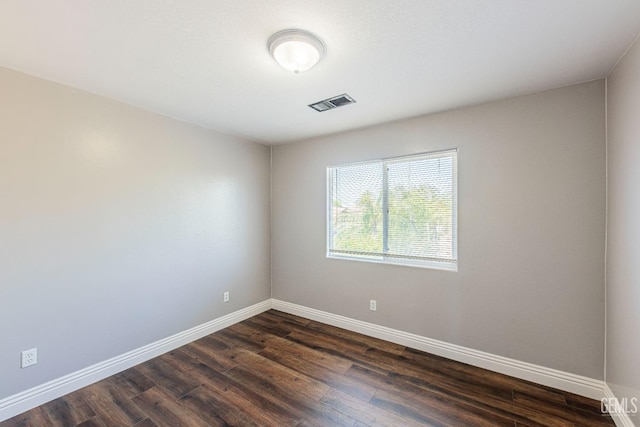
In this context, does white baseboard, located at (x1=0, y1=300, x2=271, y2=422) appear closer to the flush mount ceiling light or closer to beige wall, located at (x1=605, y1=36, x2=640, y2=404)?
the flush mount ceiling light

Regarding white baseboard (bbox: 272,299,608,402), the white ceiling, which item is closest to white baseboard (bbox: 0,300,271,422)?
white baseboard (bbox: 272,299,608,402)

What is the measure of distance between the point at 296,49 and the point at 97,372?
3.04 m

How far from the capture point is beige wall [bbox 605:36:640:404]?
1.63 m

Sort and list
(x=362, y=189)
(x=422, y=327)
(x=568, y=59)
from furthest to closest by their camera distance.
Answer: (x=362, y=189) < (x=422, y=327) < (x=568, y=59)

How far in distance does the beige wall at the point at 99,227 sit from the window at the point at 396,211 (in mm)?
1457

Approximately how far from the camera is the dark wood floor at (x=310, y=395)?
6.25 feet

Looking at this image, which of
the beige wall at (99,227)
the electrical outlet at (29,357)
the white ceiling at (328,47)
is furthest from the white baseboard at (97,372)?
the white ceiling at (328,47)

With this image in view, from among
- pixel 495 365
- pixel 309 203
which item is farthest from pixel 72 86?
pixel 495 365

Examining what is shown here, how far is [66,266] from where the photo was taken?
2.21 metres

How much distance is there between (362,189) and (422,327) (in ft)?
5.52

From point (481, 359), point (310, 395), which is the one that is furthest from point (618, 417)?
point (310, 395)

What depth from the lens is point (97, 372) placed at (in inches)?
92.6

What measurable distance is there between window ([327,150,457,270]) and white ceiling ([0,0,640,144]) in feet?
2.25

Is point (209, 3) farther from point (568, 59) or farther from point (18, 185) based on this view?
point (568, 59)
